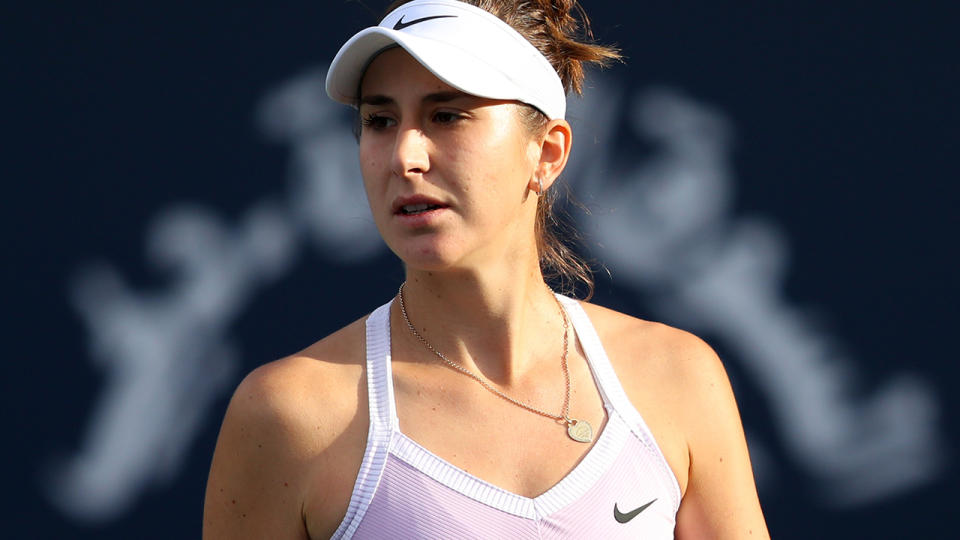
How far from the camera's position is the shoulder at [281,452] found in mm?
1499

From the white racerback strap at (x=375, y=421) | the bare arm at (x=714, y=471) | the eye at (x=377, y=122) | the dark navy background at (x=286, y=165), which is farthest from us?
the dark navy background at (x=286, y=165)

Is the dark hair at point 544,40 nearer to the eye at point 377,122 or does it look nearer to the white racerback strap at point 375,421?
the eye at point 377,122

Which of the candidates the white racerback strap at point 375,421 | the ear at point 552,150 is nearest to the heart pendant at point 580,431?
the white racerback strap at point 375,421

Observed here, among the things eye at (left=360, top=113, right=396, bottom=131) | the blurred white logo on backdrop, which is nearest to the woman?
eye at (left=360, top=113, right=396, bottom=131)

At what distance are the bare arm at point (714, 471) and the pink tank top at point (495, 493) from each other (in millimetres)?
54

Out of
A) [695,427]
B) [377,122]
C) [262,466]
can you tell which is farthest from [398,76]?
[695,427]

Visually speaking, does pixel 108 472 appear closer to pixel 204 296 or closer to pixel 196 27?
pixel 204 296

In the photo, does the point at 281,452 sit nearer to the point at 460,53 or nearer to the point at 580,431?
the point at 580,431

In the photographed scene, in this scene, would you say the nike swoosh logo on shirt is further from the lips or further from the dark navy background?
the dark navy background

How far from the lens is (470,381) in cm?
164

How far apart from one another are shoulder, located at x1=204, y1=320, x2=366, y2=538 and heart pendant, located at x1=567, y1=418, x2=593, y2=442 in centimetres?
30

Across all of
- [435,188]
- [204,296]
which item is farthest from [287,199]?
[435,188]

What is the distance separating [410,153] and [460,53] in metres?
0.16

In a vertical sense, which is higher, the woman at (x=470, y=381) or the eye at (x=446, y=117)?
the eye at (x=446, y=117)
